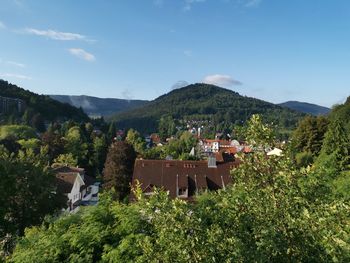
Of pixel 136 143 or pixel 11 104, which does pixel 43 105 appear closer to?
pixel 11 104

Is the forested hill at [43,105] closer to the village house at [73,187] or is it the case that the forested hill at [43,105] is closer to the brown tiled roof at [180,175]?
the village house at [73,187]

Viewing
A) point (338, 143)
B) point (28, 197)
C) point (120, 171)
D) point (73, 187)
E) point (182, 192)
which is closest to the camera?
point (28, 197)

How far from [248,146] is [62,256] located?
20.8 feet

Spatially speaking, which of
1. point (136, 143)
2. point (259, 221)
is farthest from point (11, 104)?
point (259, 221)

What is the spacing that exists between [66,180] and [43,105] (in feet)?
388

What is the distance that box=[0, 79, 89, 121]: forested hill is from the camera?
14812cm

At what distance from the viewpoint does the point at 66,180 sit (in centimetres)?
4319

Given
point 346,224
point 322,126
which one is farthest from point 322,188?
point 322,126

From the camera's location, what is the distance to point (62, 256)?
9656 millimetres

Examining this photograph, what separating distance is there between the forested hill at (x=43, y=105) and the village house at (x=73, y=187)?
→ 10164 cm

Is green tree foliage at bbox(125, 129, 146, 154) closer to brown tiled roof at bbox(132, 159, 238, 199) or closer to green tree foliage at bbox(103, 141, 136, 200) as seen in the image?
green tree foliage at bbox(103, 141, 136, 200)

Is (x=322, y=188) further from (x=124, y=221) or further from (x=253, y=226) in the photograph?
(x=124, y=221)

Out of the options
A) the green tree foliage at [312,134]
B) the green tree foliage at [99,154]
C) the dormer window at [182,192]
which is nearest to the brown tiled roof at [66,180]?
the dormer window at [182,192]

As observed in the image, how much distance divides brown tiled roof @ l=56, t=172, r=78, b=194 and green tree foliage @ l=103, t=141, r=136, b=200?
5.18m
